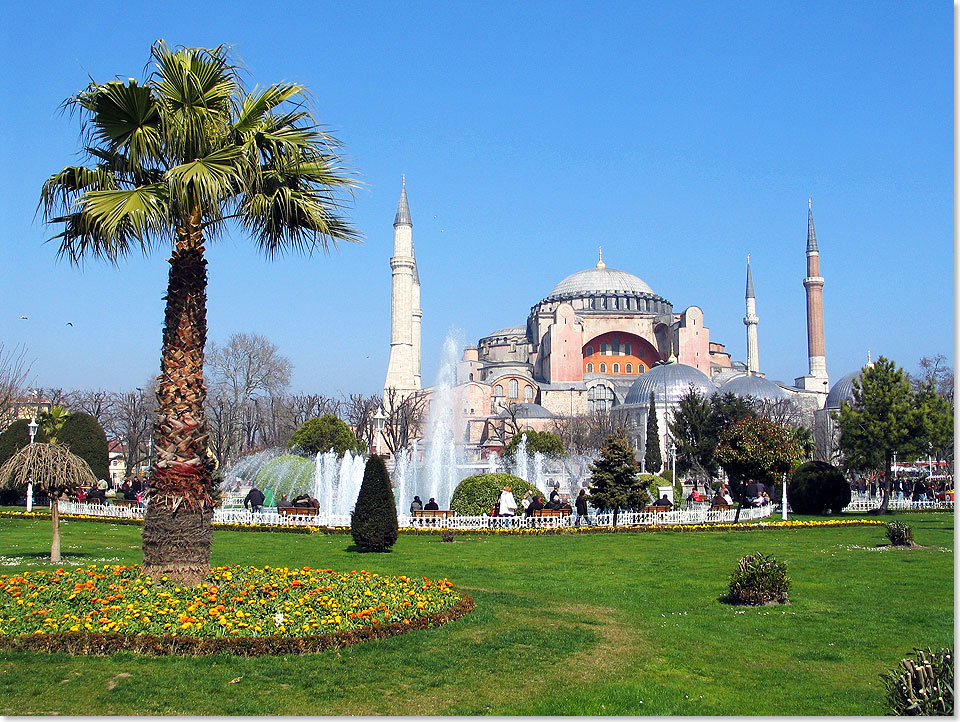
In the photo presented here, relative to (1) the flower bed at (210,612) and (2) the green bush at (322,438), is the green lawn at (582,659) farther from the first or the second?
(2) the green bush at (322,438)

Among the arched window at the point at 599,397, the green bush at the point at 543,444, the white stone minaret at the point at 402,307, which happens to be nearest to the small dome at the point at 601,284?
the arched window at the point at 599,397

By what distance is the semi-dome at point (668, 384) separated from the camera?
57.3 m

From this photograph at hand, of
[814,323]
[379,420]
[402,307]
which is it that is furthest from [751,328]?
[379,420]

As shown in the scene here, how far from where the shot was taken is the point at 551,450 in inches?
1663

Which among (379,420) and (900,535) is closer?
(900,535)

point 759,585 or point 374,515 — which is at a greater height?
point 374,515

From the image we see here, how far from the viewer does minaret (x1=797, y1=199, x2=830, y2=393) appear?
218ft

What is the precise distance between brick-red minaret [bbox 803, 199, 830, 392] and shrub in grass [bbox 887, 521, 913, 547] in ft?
186

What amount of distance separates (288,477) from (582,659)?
21.0 meters

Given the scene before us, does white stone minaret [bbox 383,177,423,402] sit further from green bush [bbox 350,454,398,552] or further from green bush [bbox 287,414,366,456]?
green bush [bbox 350,454,398,552]

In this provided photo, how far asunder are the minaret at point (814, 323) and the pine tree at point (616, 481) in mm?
53544

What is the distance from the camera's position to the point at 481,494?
18031mm

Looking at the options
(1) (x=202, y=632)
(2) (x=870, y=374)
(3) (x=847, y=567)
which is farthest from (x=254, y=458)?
(1) (x=202, y=632)

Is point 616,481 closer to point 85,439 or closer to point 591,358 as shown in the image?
point 85,439
